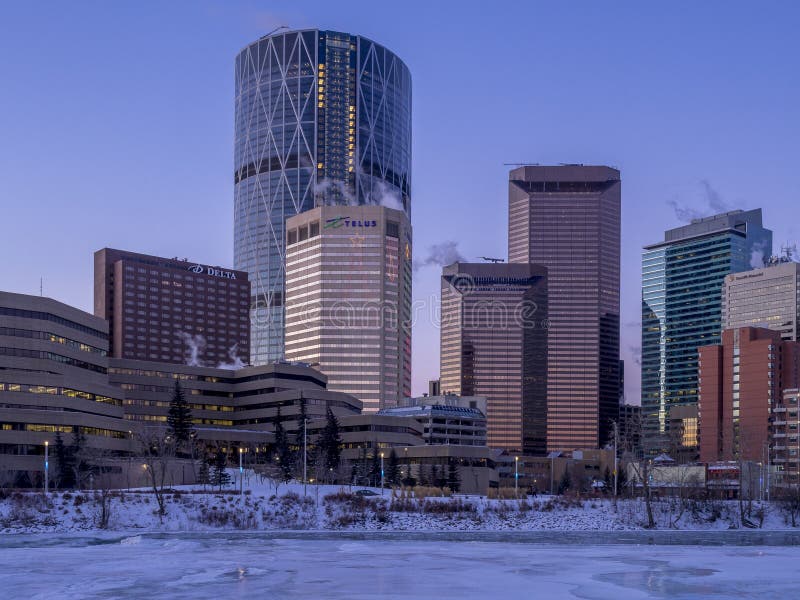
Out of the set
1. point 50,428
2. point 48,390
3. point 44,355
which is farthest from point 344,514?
point 44,355

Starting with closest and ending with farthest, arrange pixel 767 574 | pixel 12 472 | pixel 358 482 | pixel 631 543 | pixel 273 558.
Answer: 1. pixel 767 574
2. pixel 273 558
3. pixel 631 543
4. pixel 12 472
5. pixel 358 482

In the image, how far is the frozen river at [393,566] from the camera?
4688 cm

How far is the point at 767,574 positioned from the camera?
5497 centimetres

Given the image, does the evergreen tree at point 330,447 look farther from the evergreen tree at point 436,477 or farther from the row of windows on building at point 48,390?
the row of windows on building at point 48,390

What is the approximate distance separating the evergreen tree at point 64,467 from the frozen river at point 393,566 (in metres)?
54.3

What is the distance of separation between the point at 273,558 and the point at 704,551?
3236 centimetres

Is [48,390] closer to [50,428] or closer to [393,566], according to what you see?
[50,428]

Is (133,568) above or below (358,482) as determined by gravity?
above

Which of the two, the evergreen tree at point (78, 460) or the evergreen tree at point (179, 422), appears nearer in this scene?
the evergreen tree at point (78, 460)

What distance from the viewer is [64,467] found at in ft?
435

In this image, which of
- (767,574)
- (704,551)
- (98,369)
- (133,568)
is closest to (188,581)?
(133,568)

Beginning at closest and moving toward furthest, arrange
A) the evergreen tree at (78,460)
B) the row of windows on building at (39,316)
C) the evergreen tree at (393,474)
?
1. the evergreen tree at (78,460)
2. the row of windows on building at (39,316)
3. the evergreen tree at (393,474)

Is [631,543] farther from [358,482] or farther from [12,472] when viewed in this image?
[12,472]

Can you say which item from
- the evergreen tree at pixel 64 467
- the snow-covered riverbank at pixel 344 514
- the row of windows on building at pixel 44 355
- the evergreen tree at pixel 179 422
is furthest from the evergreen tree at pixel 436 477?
the snow-covered riverbank at pixel 344 514
